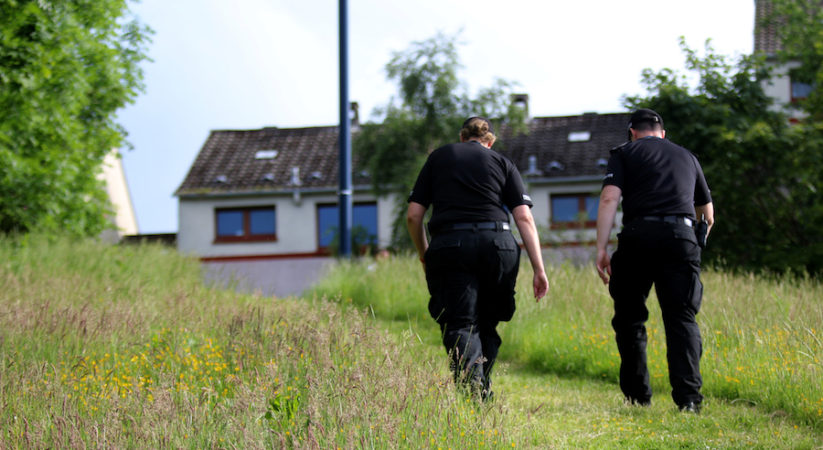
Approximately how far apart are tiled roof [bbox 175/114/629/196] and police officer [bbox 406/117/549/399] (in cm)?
2477

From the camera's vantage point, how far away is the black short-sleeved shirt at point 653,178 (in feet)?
17.1

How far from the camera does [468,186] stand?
16.2ft

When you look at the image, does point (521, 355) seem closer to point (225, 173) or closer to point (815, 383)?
point (815, 383)

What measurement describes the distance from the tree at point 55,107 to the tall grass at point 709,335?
474 cm

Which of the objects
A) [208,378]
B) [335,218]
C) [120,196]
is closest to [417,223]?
[208,378]

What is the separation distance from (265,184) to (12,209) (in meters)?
19.9

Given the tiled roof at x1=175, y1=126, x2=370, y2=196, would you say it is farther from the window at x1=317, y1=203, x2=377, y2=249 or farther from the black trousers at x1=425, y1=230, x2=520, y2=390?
the black trousers at x1=425, y1=230, x2=520, y2=390

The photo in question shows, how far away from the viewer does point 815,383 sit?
5.17 meters

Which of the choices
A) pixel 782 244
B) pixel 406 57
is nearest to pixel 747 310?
pixel 782 244

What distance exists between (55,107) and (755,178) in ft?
37.8

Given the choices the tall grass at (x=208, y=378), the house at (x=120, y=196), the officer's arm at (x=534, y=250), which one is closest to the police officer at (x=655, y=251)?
the officer's arm at (x=534, y=250)

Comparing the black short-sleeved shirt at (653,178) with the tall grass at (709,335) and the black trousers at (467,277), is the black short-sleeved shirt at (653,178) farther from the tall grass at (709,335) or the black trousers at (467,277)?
the tall grass at (709,335)

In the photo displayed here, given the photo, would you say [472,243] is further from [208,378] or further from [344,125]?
[344,125]

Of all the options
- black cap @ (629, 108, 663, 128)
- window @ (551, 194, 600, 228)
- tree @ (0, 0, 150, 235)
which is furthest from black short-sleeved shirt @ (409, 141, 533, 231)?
window @ (551, 194, 600, 228)
